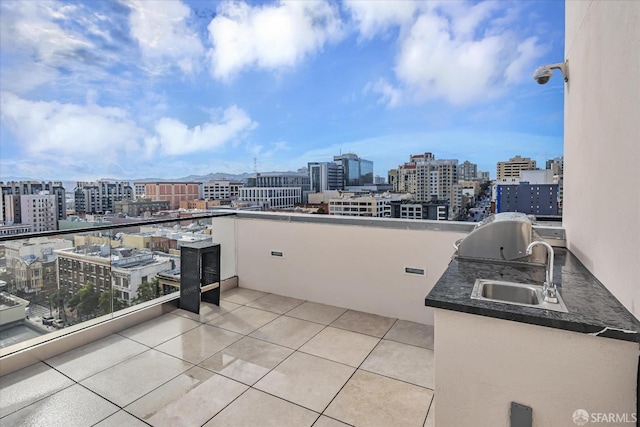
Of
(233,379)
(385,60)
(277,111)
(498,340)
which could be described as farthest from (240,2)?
(498,340)

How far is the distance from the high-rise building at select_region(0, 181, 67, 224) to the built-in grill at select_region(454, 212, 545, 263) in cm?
330

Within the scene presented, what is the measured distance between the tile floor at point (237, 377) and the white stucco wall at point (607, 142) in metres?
1.26

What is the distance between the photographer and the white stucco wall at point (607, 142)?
1.13 m

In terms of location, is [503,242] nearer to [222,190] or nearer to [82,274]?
[82,274]

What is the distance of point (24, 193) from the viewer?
398cm

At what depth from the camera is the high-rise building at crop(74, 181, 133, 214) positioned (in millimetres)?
3263

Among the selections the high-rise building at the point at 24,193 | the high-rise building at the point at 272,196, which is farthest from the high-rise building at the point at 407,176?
the high-rise building at the point at 24,193

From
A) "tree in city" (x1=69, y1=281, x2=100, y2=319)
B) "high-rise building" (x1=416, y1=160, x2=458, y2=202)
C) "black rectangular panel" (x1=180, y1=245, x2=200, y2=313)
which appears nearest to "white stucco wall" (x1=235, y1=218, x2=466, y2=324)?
"high-rise building" (x1=416, y1=160, x2=458, y2=202)

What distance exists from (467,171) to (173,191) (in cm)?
376

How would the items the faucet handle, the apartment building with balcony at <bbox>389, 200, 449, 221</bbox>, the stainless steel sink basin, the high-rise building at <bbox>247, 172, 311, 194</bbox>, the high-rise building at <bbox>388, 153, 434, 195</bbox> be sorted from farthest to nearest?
the high-rise building at <bbox>247, 172, 311, 194</bbox>
the high-rise building at <bbox>388, 153, 434, 195</bbox>
the apartment building with balcony at <bbox>389, 200, 449, 221</bbox>
the stainless steel sink basin
the faucet handle

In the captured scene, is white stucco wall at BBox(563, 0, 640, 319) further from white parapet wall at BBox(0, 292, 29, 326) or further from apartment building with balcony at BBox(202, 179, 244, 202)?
apartment building with balcony at BBox(202, 179, 244, 202)

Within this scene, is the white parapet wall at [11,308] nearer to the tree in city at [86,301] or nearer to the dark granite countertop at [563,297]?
the tree in city at [86,301]

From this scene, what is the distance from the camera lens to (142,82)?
8.82m

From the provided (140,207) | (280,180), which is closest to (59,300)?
(140,207)
